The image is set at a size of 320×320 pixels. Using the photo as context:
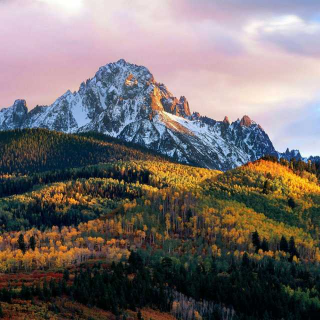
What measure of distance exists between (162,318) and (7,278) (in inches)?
2296

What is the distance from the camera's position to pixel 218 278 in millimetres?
189125

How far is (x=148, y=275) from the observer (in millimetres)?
181125

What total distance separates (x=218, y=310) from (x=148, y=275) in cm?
2592

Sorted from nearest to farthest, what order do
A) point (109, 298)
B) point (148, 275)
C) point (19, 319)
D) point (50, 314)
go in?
point (19, 319)
point (50, 314)
point (109, 298)
point (148, 275)

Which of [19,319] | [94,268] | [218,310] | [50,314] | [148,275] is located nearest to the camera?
[19,319]

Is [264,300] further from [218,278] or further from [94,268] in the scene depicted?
[94,268]

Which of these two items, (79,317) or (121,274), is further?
(121,274)

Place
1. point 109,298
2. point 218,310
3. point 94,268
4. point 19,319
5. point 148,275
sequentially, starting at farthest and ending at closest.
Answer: point 94,268, point 148,275, point 218,310, point 109,298, point 19,319

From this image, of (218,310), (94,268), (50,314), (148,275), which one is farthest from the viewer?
(94,268)

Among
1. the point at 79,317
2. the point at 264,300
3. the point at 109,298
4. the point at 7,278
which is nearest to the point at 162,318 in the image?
the point at 109,298

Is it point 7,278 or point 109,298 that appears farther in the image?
point 7,278

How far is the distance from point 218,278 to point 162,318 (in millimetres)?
40172

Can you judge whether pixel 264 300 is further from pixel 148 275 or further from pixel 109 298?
pixel 109 298

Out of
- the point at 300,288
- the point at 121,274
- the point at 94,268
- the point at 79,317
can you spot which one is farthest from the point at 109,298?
the point at 300,288
